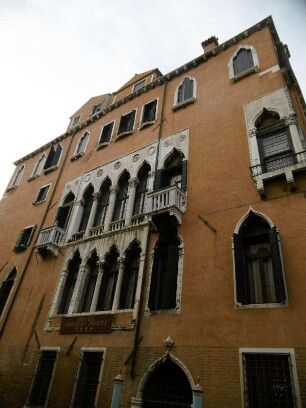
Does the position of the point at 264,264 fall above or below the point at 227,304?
above

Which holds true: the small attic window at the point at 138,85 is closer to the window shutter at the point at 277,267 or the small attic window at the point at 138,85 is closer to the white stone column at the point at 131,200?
the white stone column at the point at 131,200

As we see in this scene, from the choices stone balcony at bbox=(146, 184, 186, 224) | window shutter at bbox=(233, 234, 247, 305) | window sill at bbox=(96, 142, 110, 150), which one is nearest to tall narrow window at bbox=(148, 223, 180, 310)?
stone balcony at bbox=(146, 184, 186, 224)

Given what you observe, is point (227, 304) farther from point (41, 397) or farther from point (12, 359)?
point (12, 359)

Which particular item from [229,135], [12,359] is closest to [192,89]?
[229,135]

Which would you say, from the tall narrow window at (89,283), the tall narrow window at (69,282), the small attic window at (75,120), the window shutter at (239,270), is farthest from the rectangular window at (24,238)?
the window shutter at (239,270)

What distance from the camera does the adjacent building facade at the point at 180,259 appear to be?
7.17 m

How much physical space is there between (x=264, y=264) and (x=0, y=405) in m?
10.1

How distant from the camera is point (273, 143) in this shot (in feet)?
31.3

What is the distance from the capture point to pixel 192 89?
13.8 metres

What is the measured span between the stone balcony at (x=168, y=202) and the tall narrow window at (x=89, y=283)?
336 cm

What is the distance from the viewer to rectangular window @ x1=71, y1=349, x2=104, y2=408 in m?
9.15

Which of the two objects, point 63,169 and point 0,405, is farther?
point 63,169

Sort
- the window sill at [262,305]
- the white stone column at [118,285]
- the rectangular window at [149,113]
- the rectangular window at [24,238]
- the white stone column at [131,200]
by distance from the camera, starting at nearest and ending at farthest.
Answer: the window sill at [262,305] < the white stone column at [118,285] < the white stone column at [131,200] < the rectangular window at [149,113] < the rectangular window at [24,238]

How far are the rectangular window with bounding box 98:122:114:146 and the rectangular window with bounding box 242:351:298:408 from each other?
12.2 metres
